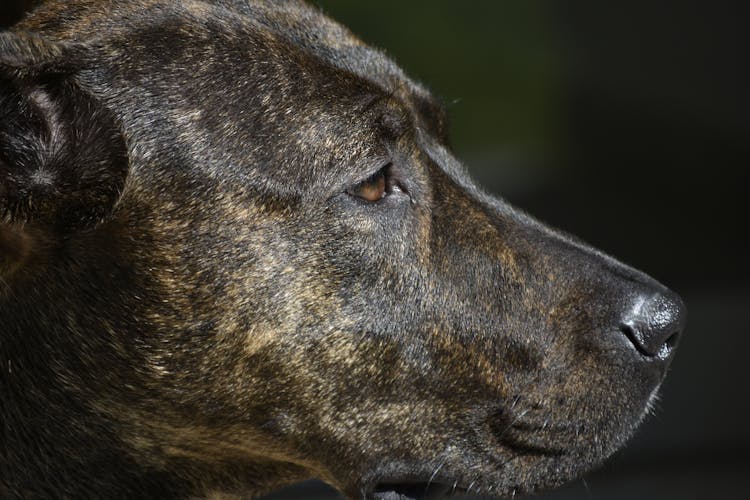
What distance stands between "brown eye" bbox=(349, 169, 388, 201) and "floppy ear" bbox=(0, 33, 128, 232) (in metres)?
0.59

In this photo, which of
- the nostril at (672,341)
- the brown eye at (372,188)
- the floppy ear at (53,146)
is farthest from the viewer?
the nostril at (672,341)

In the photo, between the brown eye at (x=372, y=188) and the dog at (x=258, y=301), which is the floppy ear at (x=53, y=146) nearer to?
the dog at (x=258, y=301)

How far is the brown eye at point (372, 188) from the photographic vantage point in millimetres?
2982

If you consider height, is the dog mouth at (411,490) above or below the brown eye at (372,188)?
below

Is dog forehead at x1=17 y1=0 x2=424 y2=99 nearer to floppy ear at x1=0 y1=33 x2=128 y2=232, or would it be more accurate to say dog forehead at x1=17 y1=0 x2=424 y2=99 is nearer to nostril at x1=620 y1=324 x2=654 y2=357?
floppy ear at x1=0 y1=33 x2=128 y2=232

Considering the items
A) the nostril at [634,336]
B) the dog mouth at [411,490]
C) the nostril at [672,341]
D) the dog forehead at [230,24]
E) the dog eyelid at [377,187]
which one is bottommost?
the dog mouth at [411,490]

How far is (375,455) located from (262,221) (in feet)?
2.18

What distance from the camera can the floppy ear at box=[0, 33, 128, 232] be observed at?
9.11 feet

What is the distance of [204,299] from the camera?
2889 millimetres

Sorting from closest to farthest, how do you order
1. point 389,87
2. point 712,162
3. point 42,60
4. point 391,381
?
1. point 42,60
2. point 391,381
3. point 389,87
4. point 712,162

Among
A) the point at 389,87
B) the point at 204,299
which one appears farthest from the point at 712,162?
the point at 204,299

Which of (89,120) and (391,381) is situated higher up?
(89,120)

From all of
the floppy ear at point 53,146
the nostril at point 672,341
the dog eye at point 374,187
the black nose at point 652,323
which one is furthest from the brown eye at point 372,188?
the nostril at point 672,341

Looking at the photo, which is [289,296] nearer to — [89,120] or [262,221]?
[262,221]
